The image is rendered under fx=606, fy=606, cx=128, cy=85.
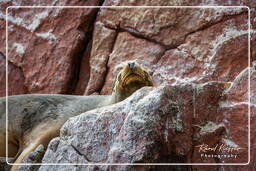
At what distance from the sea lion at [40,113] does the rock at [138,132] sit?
2.28 ft

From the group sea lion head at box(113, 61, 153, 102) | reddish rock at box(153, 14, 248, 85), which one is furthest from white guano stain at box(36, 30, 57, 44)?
sea lion head at box(113, 61, 153, 102)

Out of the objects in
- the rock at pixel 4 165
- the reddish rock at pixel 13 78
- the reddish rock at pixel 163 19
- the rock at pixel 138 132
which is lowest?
the rock at pixel 4 165

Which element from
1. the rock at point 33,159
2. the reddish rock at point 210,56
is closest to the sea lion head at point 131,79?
the reddish rock at point 210,56

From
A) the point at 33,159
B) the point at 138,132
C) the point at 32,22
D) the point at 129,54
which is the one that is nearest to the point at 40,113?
the point at 33,159

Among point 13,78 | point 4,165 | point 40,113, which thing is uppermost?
point 13,78

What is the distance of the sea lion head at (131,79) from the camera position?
4762mm

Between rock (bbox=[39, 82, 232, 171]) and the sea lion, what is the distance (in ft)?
2.28

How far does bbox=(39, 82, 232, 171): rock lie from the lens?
12.8 ft

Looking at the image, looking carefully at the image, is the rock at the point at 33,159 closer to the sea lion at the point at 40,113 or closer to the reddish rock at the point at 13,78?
the sea lion at the point at 40,113

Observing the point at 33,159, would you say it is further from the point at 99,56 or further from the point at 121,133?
the point at 99,56

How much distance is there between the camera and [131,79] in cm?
481

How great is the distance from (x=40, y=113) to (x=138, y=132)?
1596 millimetres

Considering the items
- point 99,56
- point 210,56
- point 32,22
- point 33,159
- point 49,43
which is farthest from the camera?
point 32,22

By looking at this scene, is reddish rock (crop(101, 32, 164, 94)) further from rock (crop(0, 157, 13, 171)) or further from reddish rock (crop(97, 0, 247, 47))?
rock (crop(0, 157, 13, 171))
